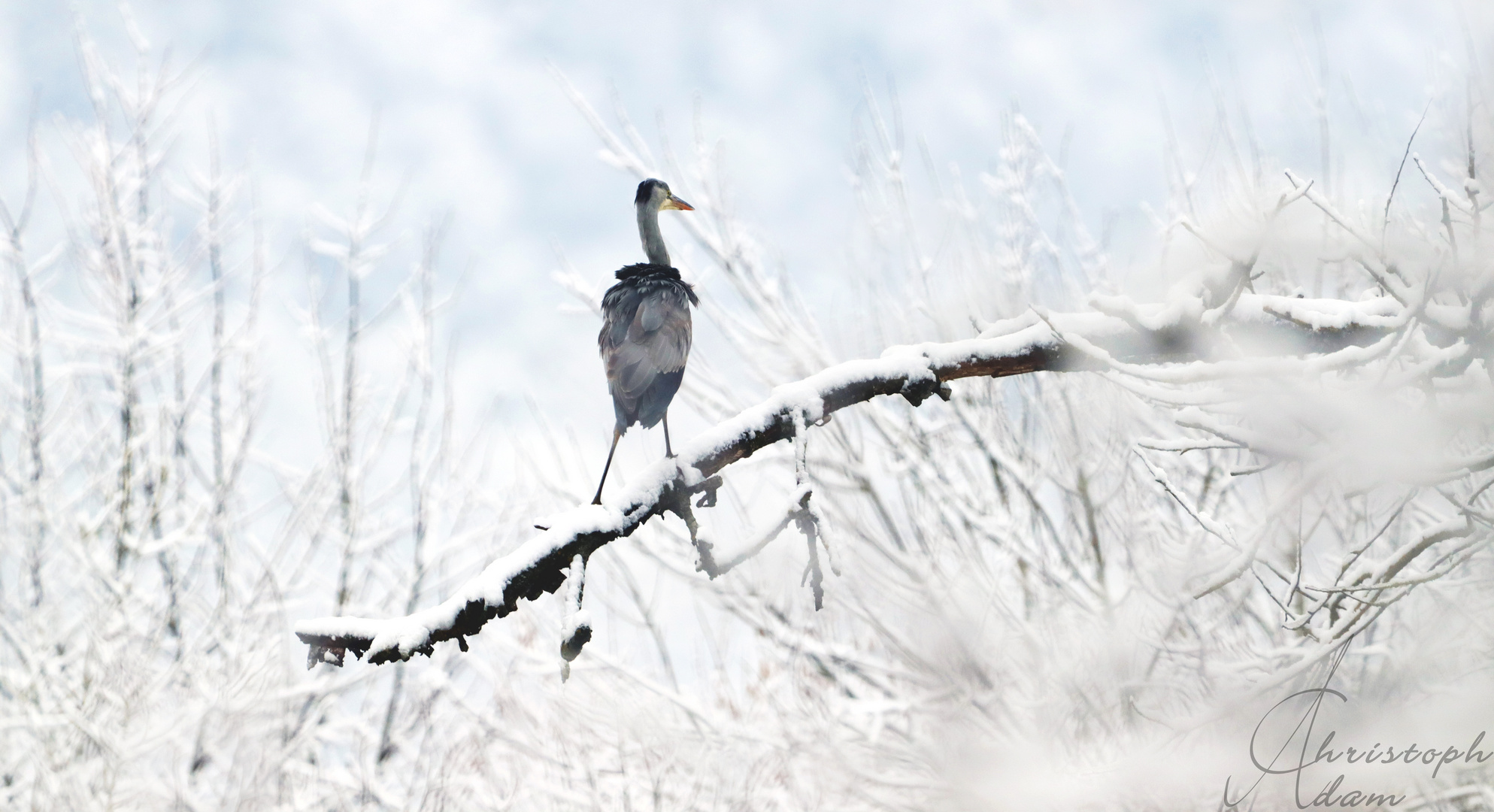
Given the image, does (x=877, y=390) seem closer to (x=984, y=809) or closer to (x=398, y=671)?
(x=984, y=809)

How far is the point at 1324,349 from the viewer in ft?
8.61

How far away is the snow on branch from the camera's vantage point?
2160mm

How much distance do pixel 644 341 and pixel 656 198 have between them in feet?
3.75

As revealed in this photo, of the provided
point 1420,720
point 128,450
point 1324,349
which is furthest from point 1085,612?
point 128,450

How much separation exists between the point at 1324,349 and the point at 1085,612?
8.77 ft
